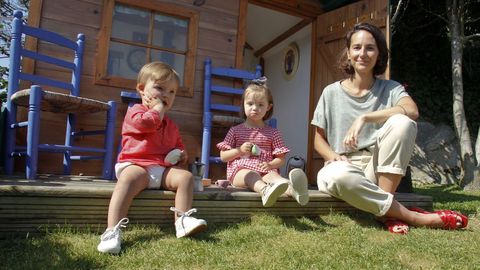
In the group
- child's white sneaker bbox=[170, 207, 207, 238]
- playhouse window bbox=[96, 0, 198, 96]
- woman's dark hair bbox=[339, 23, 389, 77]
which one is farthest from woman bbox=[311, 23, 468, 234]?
playhouse window bbox=[96, 0, 198, 96]

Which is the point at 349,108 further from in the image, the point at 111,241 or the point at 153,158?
the point at 111,241

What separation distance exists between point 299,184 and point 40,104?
172cm

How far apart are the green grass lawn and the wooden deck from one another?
6 cm

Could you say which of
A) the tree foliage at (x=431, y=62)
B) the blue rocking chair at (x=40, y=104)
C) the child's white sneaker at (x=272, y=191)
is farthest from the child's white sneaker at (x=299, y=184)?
the tree foliage at (x=431, y=62)

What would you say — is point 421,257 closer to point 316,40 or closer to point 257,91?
point 257,91

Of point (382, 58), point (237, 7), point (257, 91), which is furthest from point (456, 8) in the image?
point (257, 91)

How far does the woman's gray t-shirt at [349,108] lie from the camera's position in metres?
2.31

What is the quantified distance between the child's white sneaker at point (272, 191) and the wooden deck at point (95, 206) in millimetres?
105

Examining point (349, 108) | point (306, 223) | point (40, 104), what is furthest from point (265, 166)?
point (40, 104)

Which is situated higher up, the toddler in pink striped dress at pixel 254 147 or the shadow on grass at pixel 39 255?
the toddler in pink striped dress at pixel 254 147

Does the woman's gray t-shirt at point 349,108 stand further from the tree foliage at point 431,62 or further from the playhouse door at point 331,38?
the tree foliage at point 431,62

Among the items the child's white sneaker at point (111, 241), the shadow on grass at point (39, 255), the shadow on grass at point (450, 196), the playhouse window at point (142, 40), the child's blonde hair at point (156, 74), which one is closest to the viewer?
the shadow on grass at point (39, 255)

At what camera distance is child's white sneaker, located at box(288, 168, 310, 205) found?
192cm

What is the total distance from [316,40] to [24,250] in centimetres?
450
